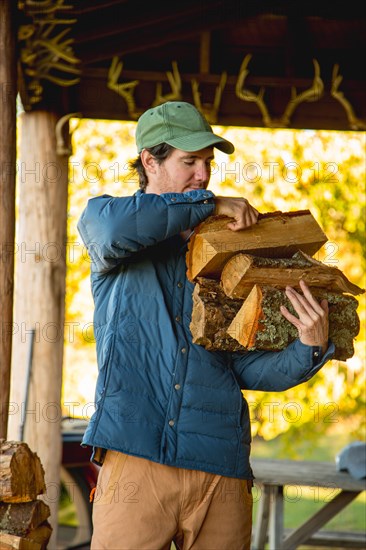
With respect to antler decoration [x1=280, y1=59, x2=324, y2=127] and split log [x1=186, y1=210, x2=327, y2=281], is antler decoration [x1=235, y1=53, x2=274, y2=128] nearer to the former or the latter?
antler decoration [x1=280, y1=59, x2=324, y2=127]

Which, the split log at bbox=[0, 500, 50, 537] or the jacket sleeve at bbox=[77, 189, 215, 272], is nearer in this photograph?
the jacket sleeve at bbox=[77, 189, 215, 272]

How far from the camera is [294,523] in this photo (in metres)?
9.16

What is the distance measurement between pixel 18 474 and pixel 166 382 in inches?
37.9

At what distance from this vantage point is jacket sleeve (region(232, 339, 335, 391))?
233cm

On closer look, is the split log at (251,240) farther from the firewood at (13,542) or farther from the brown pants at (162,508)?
the firewood at (13,542)

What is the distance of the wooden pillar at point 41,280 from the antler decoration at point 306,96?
132 cm

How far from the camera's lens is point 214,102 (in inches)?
→ 207

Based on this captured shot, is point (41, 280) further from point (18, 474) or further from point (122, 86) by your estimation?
point (18, 474)

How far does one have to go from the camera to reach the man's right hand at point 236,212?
7.76 feet

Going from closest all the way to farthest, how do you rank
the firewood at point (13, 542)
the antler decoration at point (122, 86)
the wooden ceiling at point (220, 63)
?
1. the firewood at point (13, 542)
2. the wooden ceiling at point (220, 63)
3. the antler decoration at point (122, 86)

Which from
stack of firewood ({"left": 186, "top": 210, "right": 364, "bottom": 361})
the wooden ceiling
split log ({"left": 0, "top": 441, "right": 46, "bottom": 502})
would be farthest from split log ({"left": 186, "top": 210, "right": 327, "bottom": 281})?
the wooden ceiling

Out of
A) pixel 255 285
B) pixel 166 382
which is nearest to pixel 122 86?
pixel 255 285

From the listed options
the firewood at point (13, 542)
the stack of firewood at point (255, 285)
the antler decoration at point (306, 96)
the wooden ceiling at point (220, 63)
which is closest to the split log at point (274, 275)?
the stack of firewood at point (255, 285)

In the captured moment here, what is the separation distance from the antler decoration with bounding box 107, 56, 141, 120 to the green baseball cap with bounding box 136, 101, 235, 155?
8.61 ft
